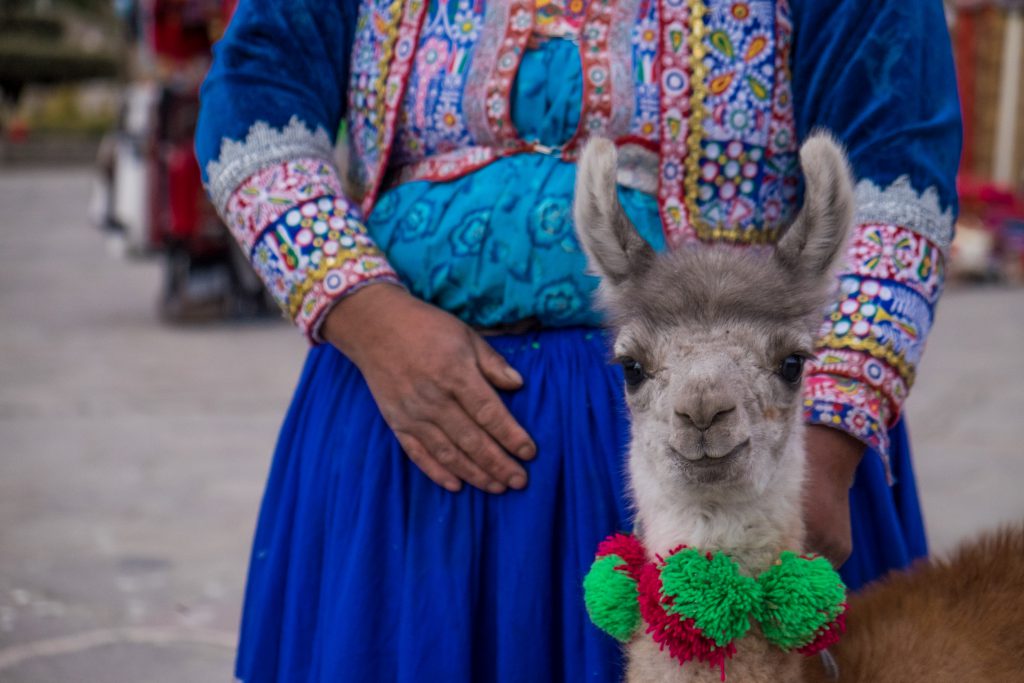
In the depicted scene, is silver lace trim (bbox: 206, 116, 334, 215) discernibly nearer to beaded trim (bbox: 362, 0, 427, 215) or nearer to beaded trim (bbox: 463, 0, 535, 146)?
beaded trim (bbox: 362, 0, 427, 215)

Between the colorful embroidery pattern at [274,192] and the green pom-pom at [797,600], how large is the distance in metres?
0.78

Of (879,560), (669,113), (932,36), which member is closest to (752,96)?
(669,113)

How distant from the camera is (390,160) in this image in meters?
1.84

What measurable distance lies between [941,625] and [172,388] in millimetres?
6083

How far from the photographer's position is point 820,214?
1527 mm

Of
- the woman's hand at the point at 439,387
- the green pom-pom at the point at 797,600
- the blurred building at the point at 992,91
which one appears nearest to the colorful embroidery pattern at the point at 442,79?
the woman's hand at the point at 439,387

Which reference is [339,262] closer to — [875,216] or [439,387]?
[439,387]

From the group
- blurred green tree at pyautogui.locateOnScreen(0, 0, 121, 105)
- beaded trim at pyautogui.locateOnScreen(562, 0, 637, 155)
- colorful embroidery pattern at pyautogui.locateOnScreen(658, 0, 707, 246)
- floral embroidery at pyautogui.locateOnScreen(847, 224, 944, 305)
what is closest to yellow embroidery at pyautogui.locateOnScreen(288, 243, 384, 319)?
beaded trim at pyautogui.locateOnScreen(562, 0, 637, 155)

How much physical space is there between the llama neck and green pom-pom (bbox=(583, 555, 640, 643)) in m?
0.07

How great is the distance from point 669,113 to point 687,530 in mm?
549

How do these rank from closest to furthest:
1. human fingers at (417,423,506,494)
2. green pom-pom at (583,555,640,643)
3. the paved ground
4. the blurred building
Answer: green pom-pom at (583,555,640,643)
human fingers at (417,423,506,494)
the paved ground
the blurred building

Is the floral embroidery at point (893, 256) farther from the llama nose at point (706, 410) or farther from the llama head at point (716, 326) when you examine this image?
the llama nose at point (706, 410)

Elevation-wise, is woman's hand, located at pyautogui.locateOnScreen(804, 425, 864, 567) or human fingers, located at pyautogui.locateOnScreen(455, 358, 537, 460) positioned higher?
human fingers, located at pyautogui.locateOnScreen(455, 358, 537, 460)

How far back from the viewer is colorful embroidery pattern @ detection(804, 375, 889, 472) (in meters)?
1.66
